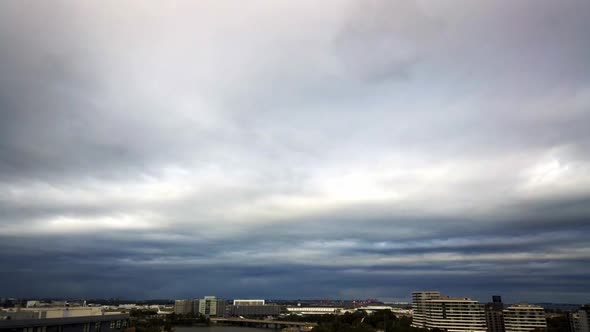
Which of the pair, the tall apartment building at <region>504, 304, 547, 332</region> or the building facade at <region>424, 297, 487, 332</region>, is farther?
the building facade at <region>424, 297, 487, 332</region>

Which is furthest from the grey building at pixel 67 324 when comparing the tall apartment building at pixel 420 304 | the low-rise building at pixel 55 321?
the tall apartment building at pixel 420 304

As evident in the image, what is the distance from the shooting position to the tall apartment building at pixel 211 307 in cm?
12056

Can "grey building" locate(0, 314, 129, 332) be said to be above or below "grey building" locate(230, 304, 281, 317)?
above

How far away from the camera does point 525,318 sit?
54.4 metres

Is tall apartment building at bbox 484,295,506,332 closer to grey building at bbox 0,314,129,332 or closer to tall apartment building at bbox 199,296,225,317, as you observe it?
grey building at bbox 0,314,129,332

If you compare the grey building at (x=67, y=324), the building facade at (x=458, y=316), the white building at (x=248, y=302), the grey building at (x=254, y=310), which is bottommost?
the grey building at (x=254, y=310)

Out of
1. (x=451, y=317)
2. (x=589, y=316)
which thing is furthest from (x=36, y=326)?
(x=589, y=316)

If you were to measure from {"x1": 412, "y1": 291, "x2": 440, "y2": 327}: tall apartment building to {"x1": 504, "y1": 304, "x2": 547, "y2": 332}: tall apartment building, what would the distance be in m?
13.8

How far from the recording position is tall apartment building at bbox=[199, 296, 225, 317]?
121 m

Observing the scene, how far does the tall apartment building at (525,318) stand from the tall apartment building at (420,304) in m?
13.8

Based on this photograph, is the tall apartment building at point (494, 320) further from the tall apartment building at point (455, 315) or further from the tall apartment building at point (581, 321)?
the tall apartment building at point (581, 321)

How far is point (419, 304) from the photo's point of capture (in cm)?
7106

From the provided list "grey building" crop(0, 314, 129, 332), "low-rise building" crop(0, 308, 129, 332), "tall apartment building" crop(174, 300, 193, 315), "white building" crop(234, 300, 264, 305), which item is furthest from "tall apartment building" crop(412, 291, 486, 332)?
"tall apartment building" crop(174, 300, 193, 315)

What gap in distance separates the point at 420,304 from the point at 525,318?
62.0 feet
